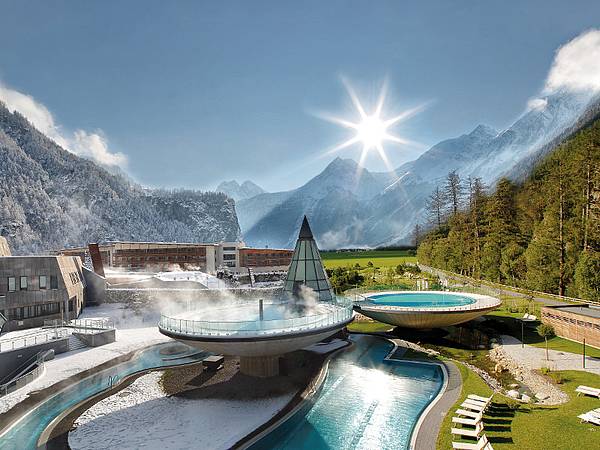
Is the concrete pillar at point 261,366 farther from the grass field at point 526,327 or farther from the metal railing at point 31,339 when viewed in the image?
the grass field at point 526,327

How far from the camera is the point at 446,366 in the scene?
18391 mm

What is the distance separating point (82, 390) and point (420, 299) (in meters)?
22.7

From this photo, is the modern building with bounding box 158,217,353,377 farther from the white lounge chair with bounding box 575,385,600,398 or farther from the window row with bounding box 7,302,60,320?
the window row with bounding box 7,302,60,320

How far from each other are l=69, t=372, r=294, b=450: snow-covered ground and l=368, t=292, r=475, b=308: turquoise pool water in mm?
14783

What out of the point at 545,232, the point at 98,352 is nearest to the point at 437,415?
the point at 98,352

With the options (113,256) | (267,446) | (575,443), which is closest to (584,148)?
(575,443)

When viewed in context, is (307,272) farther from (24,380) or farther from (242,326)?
(24,380)

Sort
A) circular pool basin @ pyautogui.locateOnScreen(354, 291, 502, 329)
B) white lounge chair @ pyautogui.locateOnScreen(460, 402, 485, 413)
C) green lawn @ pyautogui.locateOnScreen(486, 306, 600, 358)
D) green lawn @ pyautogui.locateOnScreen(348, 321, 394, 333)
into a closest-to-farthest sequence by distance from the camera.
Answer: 1. white lounge chair @ pyautogui.locateOnScreen(460, 402, 485, 413)
2. green lawn @ pyautogui.locateOnScreen(486, 306, 600, 358)
3. circular pool basin @ pyautogui.locateOnScreen(354, 291, 502, 329)
4. green lawn @ pyautogui.locateOnScreen(348, 321, 394, 333)

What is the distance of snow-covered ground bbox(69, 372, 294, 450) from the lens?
1227 centimetres

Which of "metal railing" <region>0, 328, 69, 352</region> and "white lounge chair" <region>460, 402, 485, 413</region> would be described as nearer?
"white lounge chair" <region>460, 402, 485, 413</region>

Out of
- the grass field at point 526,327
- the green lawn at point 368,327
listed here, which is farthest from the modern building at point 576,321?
the green lawn at point 368,327

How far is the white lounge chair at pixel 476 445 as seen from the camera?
399 inches

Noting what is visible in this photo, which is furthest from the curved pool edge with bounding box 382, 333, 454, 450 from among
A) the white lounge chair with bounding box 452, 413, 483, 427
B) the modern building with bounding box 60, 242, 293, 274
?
the modern building with bounding box 60, 242, 293, 274

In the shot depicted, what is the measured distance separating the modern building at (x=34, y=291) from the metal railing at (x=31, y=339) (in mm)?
2822
